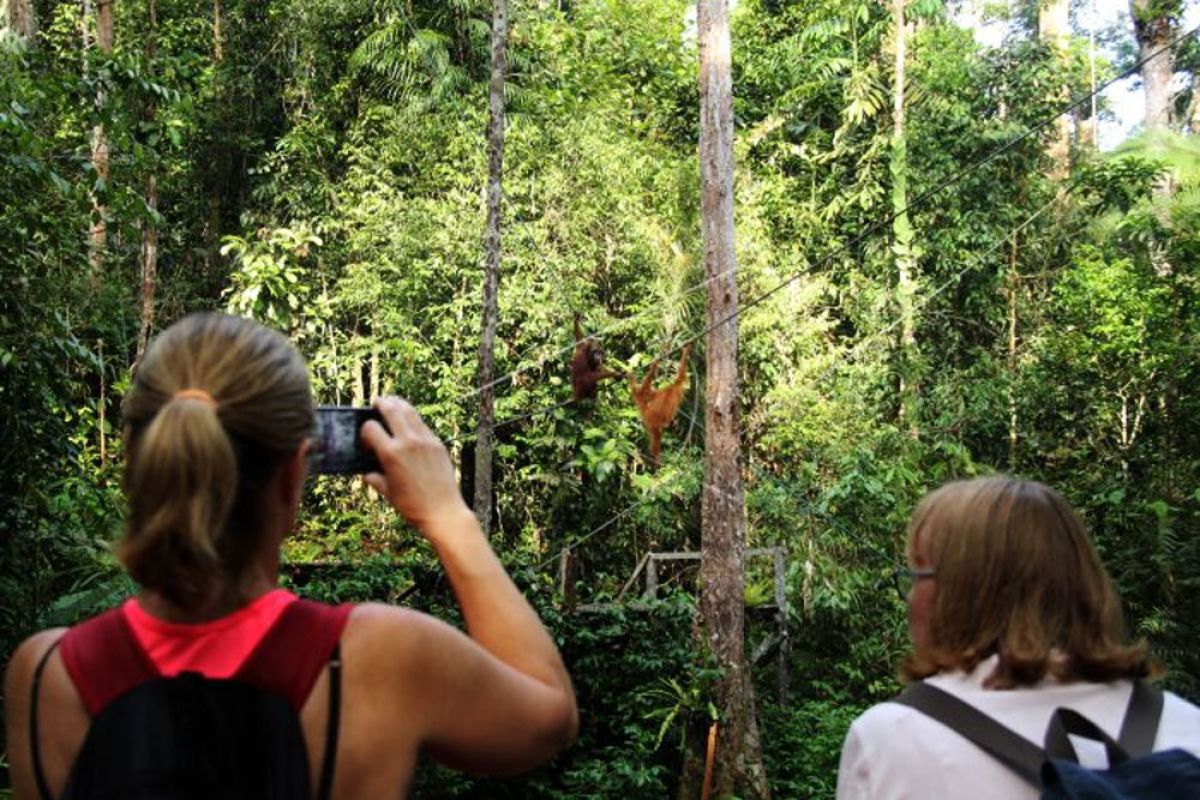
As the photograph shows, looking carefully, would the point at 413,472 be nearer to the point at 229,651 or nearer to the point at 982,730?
the point at 229,651

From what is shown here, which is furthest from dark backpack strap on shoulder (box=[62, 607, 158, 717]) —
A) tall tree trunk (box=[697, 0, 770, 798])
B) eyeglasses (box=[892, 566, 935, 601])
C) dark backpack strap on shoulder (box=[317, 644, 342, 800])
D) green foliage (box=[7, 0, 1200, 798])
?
green foliage (box=[7, 0, 1200, 798])

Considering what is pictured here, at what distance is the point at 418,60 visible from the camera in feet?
40.5

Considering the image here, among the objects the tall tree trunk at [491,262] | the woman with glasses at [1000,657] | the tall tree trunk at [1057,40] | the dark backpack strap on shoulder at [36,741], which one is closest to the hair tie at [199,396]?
the dark backpack strap on shoulder at [36,741]

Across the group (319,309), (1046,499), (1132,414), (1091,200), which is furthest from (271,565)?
(1091,200)

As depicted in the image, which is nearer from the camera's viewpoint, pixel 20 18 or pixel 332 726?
pixel 332 726

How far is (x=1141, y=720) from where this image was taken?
41.7 inches

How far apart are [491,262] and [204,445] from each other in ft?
25.7

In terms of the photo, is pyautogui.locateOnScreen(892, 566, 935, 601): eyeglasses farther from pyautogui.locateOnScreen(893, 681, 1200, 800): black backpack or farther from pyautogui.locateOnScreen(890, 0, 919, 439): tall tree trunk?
pyautogui.locateOnScreen(890, 0, 919, 439): tall tree trunk

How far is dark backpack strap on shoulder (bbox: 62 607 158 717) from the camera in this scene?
2.61 ft

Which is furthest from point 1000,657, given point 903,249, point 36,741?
point 903,249

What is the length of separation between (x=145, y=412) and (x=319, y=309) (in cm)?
1178

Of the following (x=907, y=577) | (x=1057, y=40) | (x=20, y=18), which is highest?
(x=1057, y=40)

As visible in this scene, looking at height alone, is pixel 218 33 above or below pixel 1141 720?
above

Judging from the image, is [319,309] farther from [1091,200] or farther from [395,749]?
[395,749]
